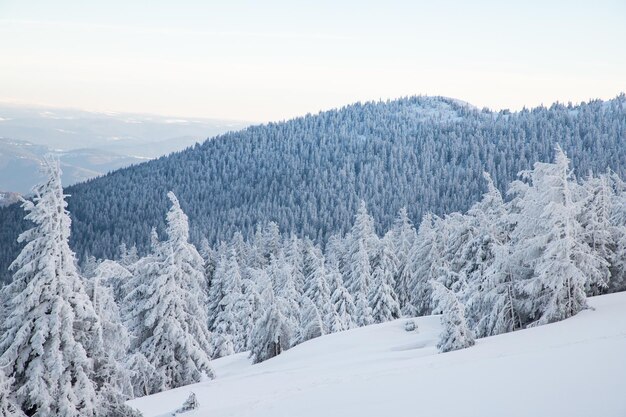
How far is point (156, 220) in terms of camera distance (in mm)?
186000

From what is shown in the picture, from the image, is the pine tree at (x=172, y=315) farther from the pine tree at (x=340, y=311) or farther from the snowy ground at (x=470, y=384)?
the pine tree at (x=340, y=311)

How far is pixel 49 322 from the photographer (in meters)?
14.1

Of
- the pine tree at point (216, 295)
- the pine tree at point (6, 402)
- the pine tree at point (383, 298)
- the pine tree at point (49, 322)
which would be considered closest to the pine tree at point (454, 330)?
the pine tree at point (49, 322)

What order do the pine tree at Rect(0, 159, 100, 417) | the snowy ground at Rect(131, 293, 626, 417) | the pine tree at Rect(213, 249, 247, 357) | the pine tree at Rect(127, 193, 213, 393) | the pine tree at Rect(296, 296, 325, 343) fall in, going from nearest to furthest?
the snowy ground at Rect(131, 293, 626, 417), the pine tree at Rect(0, 159, 100, 417), the pine tree at Rect(127, 193, 213, 393), the pine tree at Rect(296, 296, 325, 343), the pine tree at Rect(213, 249, 247, 357)

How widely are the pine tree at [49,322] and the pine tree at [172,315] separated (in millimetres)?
8878

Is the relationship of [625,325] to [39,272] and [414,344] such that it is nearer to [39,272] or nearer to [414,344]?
[414,344]

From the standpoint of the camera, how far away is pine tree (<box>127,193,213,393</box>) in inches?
939

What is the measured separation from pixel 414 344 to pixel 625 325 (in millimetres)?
10480

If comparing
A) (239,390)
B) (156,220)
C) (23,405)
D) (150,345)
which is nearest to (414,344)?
(239,390)

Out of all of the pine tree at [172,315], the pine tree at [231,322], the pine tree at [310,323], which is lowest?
the pine tree at [231,322]

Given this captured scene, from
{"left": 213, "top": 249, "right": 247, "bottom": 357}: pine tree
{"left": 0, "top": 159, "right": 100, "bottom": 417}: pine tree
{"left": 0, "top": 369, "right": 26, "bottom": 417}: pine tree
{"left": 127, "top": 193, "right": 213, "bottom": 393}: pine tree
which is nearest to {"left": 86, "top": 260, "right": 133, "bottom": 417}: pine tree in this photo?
{"left": 0, "top": 159, "right": 100, "bottom": 417}: pine tree

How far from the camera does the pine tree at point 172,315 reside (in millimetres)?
23859

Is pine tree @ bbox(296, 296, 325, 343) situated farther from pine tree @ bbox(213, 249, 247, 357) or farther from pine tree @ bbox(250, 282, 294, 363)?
pine tree @ bbox(213, 249, 247, 357)

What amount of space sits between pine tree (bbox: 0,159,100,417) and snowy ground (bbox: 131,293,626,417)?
367cm
